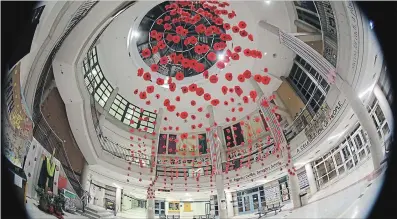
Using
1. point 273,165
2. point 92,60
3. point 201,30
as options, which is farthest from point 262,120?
point 92,60

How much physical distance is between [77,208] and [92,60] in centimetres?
279

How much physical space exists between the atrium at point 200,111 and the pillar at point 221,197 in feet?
0.08

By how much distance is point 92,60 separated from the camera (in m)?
6.91

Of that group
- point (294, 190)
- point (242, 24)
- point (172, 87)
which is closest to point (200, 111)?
point (172, 87)

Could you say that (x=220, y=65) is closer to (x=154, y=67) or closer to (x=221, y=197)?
(x=154, y=67)

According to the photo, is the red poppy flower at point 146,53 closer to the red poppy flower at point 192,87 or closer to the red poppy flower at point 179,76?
the red poppy flower at point 179,76

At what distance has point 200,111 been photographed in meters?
8.11

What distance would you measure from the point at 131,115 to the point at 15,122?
2.76m

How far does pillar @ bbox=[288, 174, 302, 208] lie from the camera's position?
6057mm

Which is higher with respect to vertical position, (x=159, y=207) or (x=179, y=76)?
(x=179, y=76)

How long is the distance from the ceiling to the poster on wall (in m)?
2.66

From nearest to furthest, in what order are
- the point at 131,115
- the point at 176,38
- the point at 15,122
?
the point at 15,122 → the point at 131,115 → the point at 176,38

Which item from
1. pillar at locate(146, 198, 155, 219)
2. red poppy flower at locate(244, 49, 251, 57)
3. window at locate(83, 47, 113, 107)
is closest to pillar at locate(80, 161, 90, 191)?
pillar at locate(146, 198, 155, 219)

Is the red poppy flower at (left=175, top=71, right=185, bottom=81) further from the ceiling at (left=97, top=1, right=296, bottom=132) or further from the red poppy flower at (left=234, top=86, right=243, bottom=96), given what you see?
the red poppy flower at (left=234, top=86, right=243, bottom=96)
